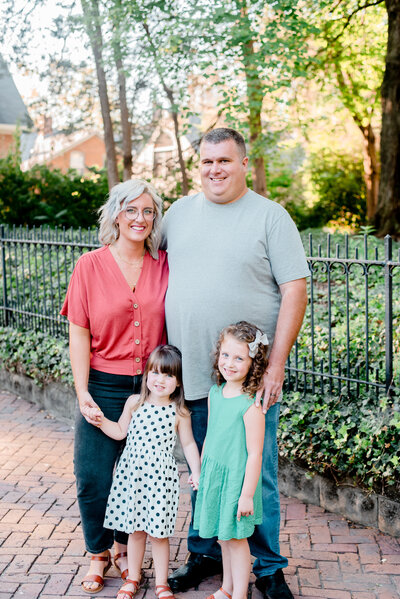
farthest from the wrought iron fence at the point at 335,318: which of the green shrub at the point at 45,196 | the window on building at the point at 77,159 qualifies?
the window on building at the point at 77,159

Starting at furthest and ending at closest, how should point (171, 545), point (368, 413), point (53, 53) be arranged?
point (53, 53) → point (368, 413) → point (171, 545)

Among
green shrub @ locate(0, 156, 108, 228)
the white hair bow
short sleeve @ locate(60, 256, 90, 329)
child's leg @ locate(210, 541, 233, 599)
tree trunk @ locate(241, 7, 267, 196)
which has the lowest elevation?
child's leg @ locate(210, 541, 233, 599)

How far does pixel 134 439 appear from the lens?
9.89 ft

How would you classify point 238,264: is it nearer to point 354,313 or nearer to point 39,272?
point 354,313

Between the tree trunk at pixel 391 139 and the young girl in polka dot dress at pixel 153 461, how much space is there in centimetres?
850

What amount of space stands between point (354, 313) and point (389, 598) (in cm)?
293

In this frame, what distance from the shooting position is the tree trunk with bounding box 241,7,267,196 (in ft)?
32.2

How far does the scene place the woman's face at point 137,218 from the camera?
296cm

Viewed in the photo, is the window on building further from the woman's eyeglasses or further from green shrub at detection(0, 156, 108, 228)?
the woman's eyeglasses

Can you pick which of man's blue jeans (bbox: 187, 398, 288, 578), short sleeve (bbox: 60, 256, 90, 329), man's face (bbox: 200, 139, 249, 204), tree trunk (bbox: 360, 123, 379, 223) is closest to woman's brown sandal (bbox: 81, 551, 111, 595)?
man's blue jeans (bbox: 187, 398, 288, 578)

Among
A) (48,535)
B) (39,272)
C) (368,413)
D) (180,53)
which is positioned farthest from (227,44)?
(48,535)

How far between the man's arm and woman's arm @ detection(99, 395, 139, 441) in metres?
0.67

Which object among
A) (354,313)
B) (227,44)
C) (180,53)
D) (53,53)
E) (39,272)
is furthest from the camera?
(53,53)

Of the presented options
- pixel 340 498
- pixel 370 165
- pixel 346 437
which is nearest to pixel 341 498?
pixel 340 498
